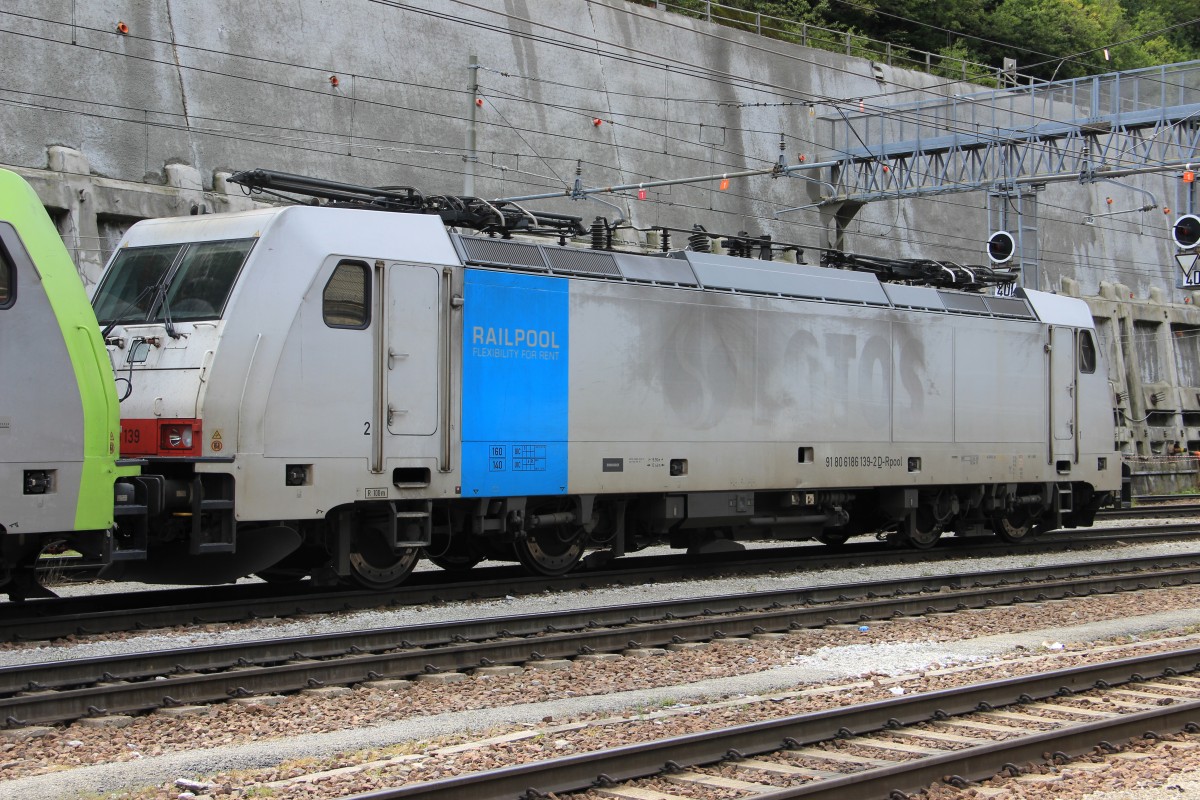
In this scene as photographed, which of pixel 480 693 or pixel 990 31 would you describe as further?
pixel 990 31

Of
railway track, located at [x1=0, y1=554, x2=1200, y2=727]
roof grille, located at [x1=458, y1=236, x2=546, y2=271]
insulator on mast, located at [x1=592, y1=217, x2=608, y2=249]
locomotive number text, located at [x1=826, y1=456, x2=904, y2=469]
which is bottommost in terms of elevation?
railway track, located at [x1=0, y1=554, x2=1200, y2=727]

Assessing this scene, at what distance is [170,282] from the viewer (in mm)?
12633

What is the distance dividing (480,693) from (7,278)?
15.0ft

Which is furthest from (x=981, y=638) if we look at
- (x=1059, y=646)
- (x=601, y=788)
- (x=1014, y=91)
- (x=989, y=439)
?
(x=1014, y=91)

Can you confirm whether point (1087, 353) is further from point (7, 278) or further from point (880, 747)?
point (7, 278)

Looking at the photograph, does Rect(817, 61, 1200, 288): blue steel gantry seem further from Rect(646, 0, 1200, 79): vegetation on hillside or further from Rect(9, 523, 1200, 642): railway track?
Rect(9, 523, 1200, 642): railway track

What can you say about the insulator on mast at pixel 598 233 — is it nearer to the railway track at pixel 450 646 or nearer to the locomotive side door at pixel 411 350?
the locomotive side door at pixel 411 350

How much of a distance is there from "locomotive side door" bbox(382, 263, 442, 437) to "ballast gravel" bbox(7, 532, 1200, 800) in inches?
72.0

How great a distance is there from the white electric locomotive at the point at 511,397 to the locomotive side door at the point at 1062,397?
585 mm

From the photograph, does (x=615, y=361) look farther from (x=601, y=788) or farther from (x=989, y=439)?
(x=601, y=788)

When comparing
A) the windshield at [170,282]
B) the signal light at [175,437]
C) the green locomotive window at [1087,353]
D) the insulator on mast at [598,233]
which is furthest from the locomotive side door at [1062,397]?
the signal light at [175,437]

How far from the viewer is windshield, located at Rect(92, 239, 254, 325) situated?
1220 centimetres

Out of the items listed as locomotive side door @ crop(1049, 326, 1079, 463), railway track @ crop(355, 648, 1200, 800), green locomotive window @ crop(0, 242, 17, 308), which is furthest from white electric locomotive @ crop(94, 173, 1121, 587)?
railway track @ crop(355, 648, 1200, 800)

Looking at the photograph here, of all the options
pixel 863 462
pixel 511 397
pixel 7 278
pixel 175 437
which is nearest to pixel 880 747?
pixel 175 437
